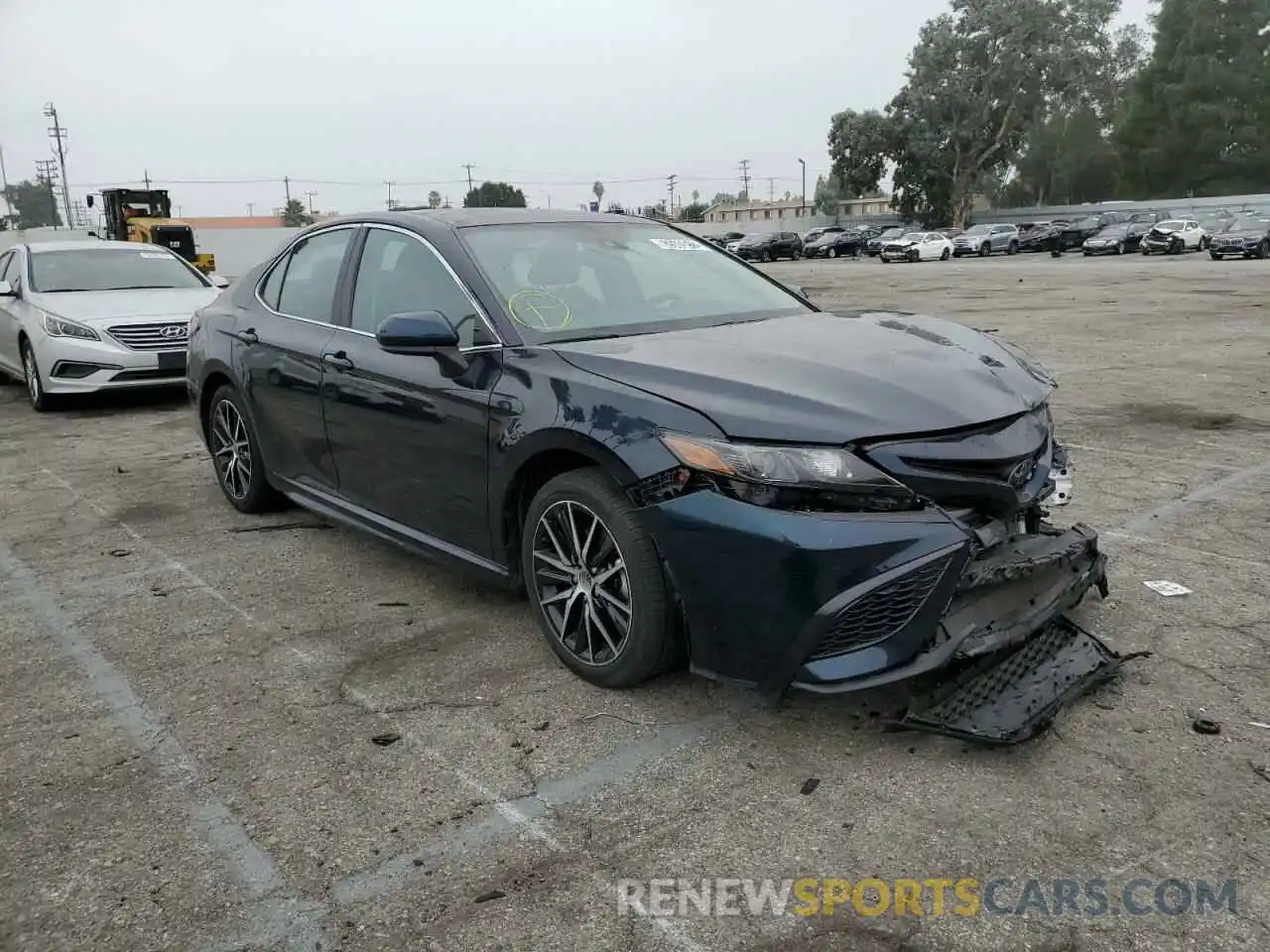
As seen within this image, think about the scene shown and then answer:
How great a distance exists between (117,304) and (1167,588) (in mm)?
8878

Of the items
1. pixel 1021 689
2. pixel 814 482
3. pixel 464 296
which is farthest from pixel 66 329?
pixel 1021 689

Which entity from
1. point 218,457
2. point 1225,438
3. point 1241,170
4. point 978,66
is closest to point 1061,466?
point 1225,438

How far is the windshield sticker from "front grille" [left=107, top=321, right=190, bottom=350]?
634cm

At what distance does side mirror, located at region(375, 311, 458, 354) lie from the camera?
144 inches

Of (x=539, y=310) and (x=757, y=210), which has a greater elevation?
(x=757, y=210)

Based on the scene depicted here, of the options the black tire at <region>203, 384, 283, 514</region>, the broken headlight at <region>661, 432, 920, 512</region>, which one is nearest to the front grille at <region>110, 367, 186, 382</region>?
the black tire at <region>203, 384, 283, 514</region>

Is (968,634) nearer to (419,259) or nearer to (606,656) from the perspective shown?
(606,656)

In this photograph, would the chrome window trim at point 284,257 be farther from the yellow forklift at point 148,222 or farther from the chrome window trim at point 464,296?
the yellow forklift at point 148,222

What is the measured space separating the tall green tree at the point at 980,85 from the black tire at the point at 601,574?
64.9 meters

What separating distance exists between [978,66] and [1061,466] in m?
66.2

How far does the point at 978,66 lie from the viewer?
61.8 metres

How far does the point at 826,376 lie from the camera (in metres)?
3.18

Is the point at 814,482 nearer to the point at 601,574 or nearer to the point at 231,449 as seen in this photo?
the point at 601,574

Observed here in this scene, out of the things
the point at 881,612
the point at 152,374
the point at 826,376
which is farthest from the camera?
the point at 152,374
